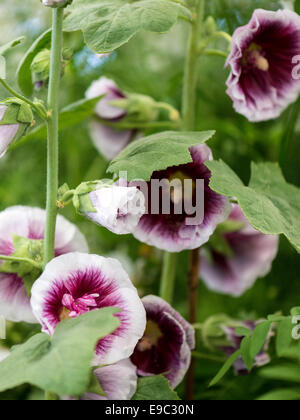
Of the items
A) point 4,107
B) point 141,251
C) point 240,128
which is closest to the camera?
point 4,107

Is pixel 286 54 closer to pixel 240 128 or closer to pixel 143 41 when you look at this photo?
pixel 240 128

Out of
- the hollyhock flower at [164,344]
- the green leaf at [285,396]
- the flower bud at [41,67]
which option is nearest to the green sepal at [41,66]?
the flower bud at [41,67]

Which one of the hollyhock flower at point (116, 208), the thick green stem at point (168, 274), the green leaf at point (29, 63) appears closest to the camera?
the hollyhock flower at point (116, 208)

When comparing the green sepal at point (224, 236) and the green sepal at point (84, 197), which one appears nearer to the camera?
the green sepal at point (84, 197)

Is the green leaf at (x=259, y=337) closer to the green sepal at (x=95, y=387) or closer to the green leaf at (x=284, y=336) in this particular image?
the green leaf at (x=284, y=336)

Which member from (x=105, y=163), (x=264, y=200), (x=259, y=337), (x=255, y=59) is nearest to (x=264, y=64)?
(x=255, y=59)

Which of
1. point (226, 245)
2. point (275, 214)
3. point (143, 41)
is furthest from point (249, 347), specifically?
point (143, 41)
